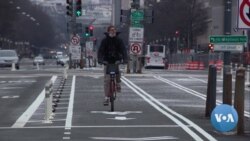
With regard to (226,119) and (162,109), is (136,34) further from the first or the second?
(226,119)

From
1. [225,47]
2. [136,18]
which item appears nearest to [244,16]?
[225,47]

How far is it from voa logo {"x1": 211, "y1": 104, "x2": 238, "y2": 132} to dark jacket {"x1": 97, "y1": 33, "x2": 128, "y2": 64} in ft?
17.3

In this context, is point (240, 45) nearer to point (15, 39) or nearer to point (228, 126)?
point (228, 126)

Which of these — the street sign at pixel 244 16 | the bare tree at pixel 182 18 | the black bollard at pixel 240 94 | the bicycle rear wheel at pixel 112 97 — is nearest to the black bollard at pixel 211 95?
the bicycle rear wheel at pixel 112 97

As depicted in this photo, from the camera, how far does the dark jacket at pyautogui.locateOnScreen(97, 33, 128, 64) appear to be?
1873 cm

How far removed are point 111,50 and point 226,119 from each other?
5654mm

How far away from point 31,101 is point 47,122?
6749 mm

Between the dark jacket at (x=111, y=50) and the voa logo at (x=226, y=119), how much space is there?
17.3 ft

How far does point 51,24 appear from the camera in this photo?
546 feet

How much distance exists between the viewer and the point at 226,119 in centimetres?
1380

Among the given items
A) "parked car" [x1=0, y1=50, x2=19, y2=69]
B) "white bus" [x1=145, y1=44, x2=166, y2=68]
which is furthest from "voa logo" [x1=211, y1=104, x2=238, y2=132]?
"white bus" [x1=145, y1=44, x2=166, y2=68]

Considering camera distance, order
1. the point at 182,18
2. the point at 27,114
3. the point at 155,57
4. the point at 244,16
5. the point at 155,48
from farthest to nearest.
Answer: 1. the point at 182,18
2. the point at 155,48
3. the point at 155,57
4. the point at 27,114
5. the point at 244,16

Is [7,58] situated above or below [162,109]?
above

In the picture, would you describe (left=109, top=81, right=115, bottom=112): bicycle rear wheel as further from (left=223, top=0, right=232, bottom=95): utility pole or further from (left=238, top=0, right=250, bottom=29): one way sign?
(left=238, top=0, right=250, bottom=29): one way sign
